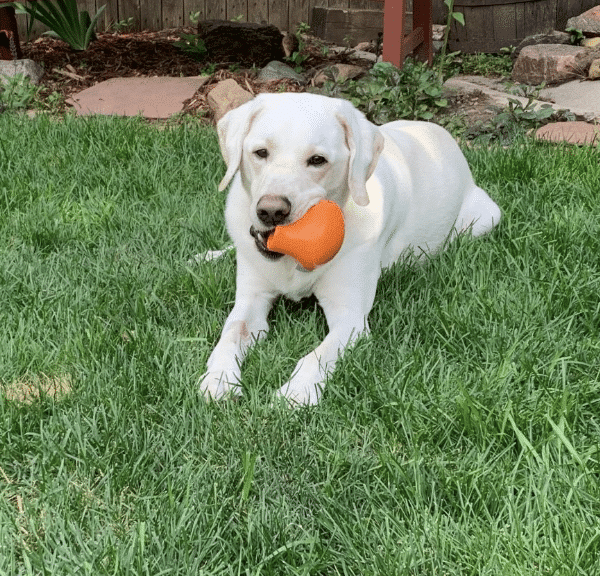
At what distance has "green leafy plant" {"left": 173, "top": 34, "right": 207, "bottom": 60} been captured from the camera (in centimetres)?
698

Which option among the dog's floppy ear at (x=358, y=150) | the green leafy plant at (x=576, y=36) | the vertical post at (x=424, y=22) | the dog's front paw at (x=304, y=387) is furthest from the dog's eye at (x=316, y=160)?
the green leafy plant at (x=576, y=36)

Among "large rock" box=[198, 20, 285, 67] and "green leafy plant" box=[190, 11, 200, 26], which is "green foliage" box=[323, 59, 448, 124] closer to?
"large rock" box=[198, 20, 285, 67]

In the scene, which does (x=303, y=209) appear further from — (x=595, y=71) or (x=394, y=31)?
(x=595, y=71)

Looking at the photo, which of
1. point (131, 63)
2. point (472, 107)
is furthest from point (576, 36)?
point (131, 63)

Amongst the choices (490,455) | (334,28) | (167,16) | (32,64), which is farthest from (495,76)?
(490,455)

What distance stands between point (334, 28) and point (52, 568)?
761 cm

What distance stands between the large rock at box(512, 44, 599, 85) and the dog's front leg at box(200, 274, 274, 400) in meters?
4.88

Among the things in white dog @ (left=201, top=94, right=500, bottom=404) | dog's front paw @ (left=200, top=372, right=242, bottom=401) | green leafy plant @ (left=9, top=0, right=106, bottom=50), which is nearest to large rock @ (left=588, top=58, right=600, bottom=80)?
white dog @ (left=201, top=94, right=500, bottom=404)

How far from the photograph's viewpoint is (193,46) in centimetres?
700

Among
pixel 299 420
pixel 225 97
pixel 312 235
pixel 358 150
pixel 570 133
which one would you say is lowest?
pixel 299 420

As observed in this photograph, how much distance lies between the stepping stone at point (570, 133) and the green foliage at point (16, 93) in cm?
365

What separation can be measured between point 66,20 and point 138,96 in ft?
5.04

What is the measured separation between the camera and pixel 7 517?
5.52 feet

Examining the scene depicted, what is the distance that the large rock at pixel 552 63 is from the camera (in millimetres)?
6594
